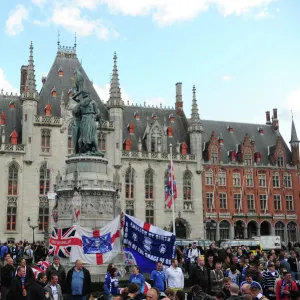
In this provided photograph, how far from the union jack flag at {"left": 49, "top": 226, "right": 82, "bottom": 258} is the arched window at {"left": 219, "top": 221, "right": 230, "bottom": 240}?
36512 millimetres

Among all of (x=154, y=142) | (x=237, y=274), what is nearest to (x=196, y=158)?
(x=154, y=142)

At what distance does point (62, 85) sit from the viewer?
5234cm

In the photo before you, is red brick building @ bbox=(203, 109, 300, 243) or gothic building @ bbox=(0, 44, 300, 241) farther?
red brick building @ bbox=(203, 109, 300, 243)

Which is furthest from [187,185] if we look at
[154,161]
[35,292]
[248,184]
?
[35,292]

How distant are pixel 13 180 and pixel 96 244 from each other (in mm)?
29701

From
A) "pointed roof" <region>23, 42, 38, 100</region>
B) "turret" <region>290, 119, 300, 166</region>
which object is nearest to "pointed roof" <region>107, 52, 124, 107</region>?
"pointed roof" <region>23, 42, 38, 100</region>

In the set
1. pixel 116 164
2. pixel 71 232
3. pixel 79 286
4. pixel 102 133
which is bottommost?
pixel 79 286

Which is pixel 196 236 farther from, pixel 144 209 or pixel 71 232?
pixel 71 232

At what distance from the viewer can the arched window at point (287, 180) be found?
59219mm

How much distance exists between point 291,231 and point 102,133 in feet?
85.3

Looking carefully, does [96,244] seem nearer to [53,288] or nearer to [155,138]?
[53,288]

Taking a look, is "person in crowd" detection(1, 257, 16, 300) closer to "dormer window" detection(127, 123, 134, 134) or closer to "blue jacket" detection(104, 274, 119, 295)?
"blue jacket" detection(104, 274, 119, 295)

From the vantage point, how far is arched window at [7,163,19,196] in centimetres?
4650

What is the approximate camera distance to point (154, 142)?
176 ft
